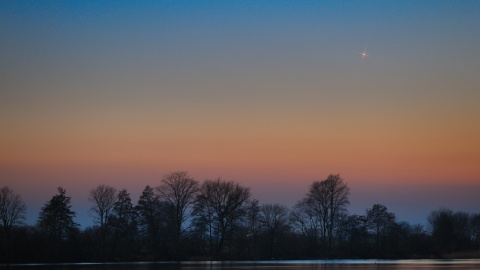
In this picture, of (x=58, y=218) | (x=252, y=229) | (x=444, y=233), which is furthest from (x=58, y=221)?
(x=444, y=233)

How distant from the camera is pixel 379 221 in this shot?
132 meters

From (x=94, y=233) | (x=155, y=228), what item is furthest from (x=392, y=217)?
(x=94, y=233)

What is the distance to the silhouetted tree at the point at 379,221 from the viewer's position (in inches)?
5113

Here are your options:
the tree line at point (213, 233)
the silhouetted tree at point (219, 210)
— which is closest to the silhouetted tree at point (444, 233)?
the tree line at point (213, 233)

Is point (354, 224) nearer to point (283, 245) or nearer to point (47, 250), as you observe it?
point (283, 245)

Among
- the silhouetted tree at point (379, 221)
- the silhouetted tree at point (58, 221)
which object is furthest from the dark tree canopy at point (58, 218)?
the silhouetted tree at point (379, 221)

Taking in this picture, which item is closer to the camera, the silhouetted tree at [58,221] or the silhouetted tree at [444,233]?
the silhouetted tree at [58,221]

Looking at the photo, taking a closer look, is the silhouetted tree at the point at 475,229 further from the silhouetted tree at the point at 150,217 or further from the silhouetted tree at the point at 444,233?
the silhouetted tree at the point at 150,217

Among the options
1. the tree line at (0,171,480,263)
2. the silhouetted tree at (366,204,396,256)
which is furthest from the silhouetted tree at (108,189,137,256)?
the silhouetted tree at (366,204,396,256)

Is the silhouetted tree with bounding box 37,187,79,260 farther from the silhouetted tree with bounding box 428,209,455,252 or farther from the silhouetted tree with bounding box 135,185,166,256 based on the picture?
the silhouetted tree with bounding box 428,209,455,252

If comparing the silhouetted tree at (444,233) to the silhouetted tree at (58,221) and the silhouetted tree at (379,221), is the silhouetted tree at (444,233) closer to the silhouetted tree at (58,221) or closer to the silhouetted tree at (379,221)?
the silhouetted tree at (379,221)

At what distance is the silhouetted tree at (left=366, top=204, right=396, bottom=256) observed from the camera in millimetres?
129875

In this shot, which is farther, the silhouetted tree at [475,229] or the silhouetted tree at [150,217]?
the silhouetted tree at [475,229]

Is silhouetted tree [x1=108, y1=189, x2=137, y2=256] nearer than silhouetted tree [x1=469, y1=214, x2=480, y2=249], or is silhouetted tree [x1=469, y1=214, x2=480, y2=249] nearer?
silhouetted tree [x1=108, y1=189, x2=137, y2=256]
